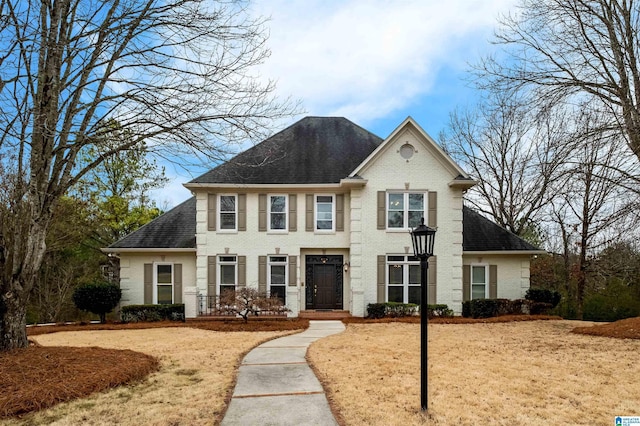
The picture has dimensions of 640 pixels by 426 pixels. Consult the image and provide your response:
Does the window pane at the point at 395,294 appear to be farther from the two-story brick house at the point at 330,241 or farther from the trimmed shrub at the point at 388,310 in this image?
the trimmed shrub at the point at 388,310

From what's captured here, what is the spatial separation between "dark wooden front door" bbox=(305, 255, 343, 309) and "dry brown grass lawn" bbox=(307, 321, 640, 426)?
570cm

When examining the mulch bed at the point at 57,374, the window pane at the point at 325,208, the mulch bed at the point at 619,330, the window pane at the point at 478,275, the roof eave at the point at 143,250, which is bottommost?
the mulch bed at the point at 619,330

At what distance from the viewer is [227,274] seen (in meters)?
17.8

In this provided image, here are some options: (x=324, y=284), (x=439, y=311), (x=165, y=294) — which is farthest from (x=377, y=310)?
(x=165, y=294)

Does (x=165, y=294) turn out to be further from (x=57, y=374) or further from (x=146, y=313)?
(x=57, y=374)

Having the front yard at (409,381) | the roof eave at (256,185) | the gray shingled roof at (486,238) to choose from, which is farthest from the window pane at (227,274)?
the gray shingled roof at (486,238)

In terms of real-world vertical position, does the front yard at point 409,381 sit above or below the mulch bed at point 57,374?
below

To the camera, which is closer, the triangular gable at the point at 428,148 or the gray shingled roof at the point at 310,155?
the triangular gable at the point at 428,148

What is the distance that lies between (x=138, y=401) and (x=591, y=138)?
1257cm

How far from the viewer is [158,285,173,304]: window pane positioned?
18359 mm

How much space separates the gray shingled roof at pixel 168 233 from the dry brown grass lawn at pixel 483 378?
30.6 ft

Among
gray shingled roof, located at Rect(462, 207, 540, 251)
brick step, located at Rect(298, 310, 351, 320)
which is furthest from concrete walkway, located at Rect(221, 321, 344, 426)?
gray shingled roof, located at Rect(462, 207, 540, 251)

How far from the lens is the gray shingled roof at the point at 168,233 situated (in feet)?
59.5

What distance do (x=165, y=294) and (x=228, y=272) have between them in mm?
3068
